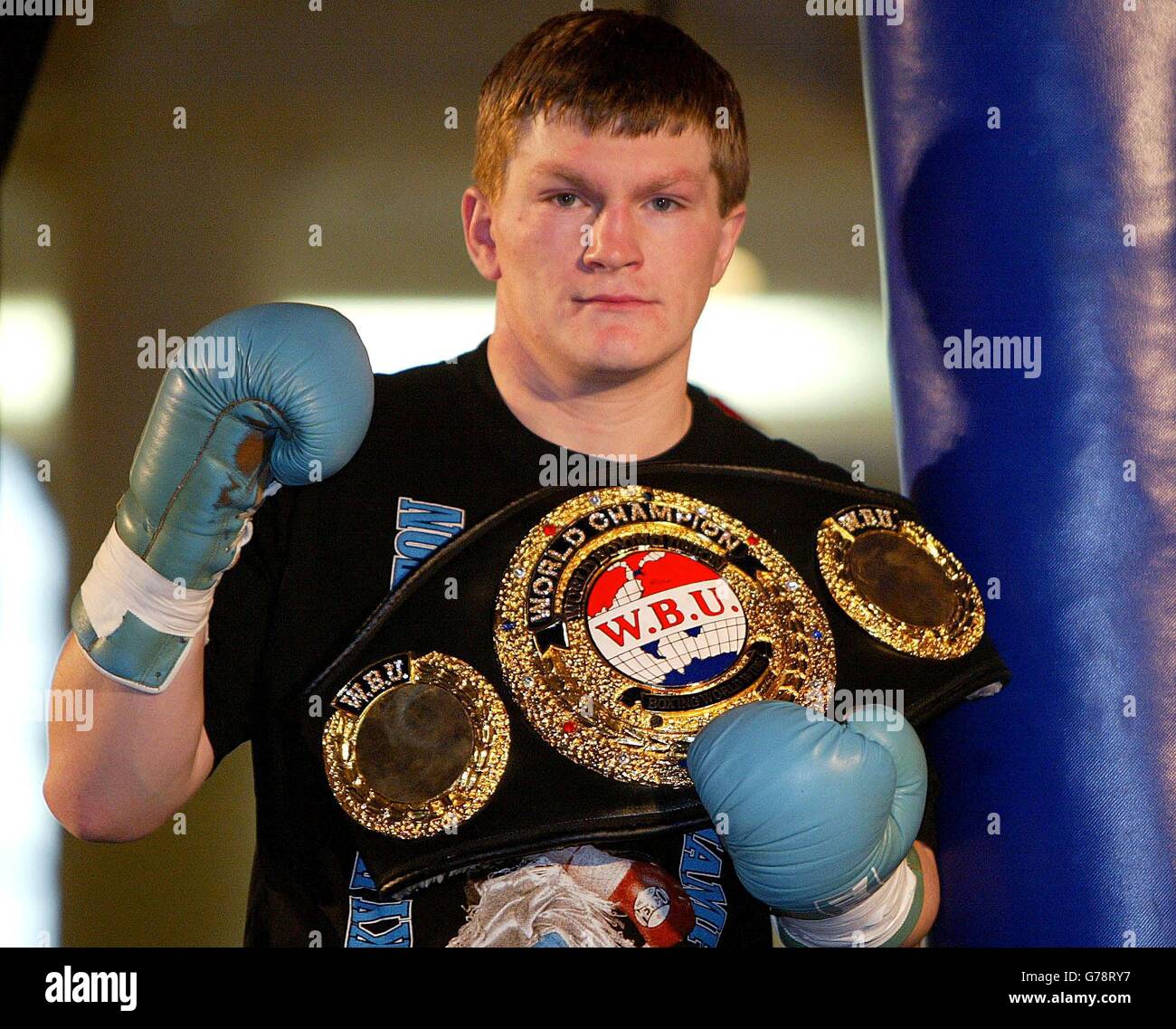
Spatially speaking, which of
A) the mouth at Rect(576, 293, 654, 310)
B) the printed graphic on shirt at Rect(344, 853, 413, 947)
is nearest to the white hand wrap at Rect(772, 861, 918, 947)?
the printed graphic on shirt at Rect(344, 853, 413, 947)

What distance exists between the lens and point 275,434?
1080mm

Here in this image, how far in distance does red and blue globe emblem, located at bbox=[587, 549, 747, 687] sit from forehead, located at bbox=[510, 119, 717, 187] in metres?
0.35

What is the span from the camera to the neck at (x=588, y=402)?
4.34ft

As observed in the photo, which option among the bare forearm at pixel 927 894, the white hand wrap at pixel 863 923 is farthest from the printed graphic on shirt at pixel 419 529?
the bare forearm at pixel 927 894

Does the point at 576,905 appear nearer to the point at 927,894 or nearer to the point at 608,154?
the point at 927,894

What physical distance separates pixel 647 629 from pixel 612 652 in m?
0.04

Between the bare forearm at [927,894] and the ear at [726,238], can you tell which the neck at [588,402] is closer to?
the ear at [726,238]

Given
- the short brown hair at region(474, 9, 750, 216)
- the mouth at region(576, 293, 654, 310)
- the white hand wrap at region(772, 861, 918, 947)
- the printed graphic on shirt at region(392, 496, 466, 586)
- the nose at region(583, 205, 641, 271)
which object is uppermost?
the short brown hair at region(474, 9, 750, 216)

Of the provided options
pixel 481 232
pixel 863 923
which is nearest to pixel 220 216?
pixel 481 232

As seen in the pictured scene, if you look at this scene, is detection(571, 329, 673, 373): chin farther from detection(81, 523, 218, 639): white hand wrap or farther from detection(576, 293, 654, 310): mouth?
detection(81, 523, 218, 639): white hand wrap

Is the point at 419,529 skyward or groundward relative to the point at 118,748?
skyward

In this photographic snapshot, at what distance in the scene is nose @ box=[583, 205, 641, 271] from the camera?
1.23m

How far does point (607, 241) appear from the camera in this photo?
124 centimetres
